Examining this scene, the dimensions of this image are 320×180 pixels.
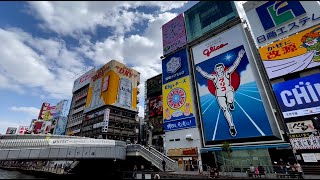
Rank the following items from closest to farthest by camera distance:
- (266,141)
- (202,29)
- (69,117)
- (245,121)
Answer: (266,141) → (245,121) → (202,29) → (69,117)

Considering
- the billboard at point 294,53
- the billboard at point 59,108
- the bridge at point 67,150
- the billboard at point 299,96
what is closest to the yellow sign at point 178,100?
the bridge at point 67,150

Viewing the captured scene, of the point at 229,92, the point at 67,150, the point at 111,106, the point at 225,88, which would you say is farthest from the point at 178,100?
the point at 111,106

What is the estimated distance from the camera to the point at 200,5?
1752 inches

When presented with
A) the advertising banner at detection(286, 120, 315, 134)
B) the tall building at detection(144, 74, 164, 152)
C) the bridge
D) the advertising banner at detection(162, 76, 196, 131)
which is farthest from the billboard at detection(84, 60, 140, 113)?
the advertising banner at detection(286, 120, 315, 134)

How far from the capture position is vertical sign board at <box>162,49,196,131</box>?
39062 mm

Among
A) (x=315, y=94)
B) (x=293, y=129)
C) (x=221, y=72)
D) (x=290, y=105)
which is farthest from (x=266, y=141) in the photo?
(x=221, y=72)

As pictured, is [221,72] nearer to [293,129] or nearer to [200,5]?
[293,129]

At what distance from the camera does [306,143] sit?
2350 cm

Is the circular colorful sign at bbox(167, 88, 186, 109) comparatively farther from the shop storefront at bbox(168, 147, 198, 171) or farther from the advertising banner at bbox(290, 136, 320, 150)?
the advertising banner at bbox(290, 136, 320, 150)

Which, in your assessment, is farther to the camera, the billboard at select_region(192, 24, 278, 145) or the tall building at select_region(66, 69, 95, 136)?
the tall building at select_region(66, 69, 95, 136)

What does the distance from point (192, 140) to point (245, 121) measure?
1070 centimetres

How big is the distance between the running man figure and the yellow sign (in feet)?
20.1

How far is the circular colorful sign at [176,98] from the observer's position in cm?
4065

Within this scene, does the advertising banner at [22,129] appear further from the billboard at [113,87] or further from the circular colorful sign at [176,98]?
the circular colorful sign at [176,98]
